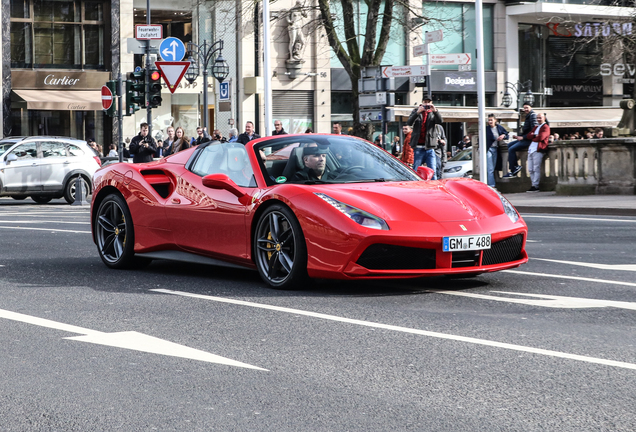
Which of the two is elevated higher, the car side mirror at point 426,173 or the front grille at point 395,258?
the car side mirror at point 426,173

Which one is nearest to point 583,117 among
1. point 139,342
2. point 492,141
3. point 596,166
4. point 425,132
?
point 492,141

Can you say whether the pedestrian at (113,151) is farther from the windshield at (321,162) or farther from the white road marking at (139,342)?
the white road marking at (139,342)

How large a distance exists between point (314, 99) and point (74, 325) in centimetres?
4125

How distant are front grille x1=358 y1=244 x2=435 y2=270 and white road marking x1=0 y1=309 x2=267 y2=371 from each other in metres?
1.98

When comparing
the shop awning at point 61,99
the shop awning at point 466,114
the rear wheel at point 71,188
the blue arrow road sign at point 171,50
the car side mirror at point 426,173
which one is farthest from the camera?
the shop awning at point 466,114

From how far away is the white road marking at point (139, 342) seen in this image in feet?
18.0

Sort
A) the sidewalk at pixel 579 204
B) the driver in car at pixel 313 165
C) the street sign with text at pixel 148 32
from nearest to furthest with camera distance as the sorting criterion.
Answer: the driver in car at pixel 313 165
the sidewalk at pixel 579 204
the street sign with text at pixel 148 32

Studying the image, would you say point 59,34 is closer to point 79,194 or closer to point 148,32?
point 79,194

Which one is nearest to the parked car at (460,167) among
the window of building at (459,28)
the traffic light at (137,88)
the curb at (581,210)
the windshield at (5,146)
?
the traffic light at (137,88)

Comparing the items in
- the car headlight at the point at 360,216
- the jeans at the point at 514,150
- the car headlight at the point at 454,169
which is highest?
the jeans at the point at 514,150

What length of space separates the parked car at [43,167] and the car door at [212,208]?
639 inches

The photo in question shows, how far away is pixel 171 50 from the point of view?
2422cm

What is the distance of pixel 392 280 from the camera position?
866 cm

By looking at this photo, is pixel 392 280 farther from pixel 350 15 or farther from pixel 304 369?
pixel 350 15
